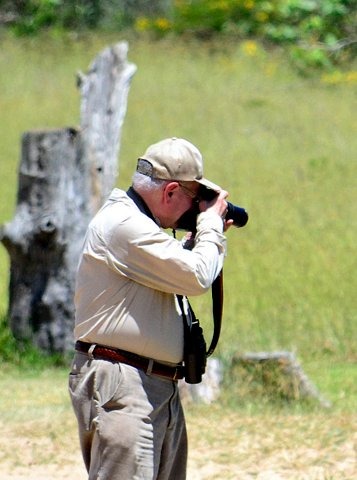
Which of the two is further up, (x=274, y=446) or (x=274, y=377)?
(x=274, y=377)

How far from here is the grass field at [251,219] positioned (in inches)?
277

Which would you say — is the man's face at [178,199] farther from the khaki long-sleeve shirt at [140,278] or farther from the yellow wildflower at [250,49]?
the yellow wildflower at [250,49]

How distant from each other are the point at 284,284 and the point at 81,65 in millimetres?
14021

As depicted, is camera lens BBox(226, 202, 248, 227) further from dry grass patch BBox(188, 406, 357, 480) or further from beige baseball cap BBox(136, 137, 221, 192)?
dry grass patch BBox(188, 406, 357, 480)

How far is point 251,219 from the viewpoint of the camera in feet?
51.4

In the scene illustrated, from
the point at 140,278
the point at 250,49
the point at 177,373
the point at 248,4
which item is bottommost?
the point at 177,373

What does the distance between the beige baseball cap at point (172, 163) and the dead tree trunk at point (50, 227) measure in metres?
5.38

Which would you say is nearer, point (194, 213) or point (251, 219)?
point (194, 213)

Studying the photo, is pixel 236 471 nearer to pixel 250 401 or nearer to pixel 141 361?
pixel 250 401

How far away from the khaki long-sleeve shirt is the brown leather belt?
2 centimetres

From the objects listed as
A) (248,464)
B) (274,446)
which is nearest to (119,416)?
(248,464)

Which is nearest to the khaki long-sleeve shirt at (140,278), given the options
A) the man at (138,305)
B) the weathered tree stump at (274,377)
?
the man at (138,305)

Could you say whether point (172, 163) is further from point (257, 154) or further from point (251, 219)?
point (257, 154)

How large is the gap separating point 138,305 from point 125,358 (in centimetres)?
19
